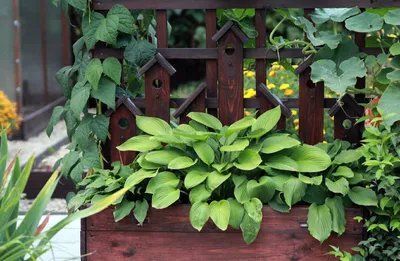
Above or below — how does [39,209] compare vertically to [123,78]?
below

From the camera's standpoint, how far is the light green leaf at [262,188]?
9.20 ft

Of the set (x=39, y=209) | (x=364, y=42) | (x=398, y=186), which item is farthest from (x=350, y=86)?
(x=39, y=209)

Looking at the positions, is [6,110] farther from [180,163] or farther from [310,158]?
[310,158]

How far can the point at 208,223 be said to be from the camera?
2.87 metres

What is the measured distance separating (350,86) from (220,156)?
1.89ft

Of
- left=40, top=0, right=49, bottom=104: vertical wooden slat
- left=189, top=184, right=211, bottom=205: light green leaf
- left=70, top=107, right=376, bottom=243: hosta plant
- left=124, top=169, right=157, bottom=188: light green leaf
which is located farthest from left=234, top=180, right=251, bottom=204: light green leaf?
left=40, top=0, right=49, bottom=104: vertical wooden slat

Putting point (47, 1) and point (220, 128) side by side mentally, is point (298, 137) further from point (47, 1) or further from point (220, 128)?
point (47, 1)

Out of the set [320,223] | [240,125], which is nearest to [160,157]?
[240,125]

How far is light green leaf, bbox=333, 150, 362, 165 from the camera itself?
2.89 metres

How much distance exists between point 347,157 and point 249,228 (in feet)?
1.56

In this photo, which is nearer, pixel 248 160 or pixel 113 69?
pixel 248 160

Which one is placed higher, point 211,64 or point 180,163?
point 211,64

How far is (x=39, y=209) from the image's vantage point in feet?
7.47

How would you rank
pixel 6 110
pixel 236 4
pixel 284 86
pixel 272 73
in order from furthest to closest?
pixel 6 110 → pixel 272 73 → pixel 284 86 → pixel 236 4
